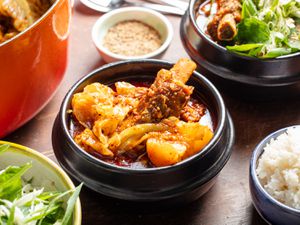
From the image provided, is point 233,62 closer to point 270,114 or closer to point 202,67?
point 202,67

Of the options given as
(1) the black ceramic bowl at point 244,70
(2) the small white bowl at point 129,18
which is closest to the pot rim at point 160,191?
(1) the black ceramic bowl at point 244,70

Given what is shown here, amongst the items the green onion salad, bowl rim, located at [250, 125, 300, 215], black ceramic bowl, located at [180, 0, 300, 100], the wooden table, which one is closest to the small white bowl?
the wooden table

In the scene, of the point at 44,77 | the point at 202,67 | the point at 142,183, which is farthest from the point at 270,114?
the point at 44,77

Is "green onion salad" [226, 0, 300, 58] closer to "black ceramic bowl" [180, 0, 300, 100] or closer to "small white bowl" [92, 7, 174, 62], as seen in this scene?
"black ceramic bowl" [180, 0, 300, 100]

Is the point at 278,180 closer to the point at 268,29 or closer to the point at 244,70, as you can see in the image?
the point at 244,70

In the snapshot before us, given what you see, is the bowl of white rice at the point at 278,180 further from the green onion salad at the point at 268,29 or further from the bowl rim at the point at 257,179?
the green onion salad at the point at 268,29

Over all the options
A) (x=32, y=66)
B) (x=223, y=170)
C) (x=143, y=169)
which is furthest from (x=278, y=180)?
(x=32, y=66)
